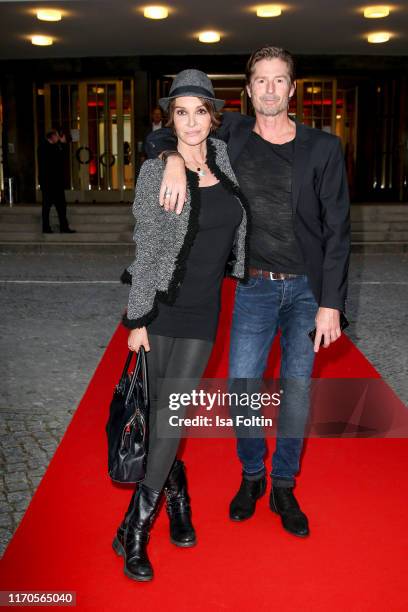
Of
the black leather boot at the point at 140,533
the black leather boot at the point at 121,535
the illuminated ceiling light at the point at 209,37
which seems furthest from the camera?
the illuminated ceiling light at the point at 209,37

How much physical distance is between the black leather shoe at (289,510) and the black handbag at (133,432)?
0.74 m

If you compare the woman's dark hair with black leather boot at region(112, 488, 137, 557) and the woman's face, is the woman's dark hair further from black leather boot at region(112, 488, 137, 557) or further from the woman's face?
black leather boot at region(112, 488, 137, 557)

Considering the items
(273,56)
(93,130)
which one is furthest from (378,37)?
(273,56)

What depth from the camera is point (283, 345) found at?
9.66ft

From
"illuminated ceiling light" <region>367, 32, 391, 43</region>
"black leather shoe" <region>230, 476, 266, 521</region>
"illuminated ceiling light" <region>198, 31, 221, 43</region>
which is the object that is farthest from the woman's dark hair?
"illuminated ceiling light" <region>367, 32, 391, 43</region>

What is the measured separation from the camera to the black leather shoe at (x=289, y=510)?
9.33 feet

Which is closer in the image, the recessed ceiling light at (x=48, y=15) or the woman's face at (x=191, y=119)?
the woman's face at (x=191, y=119)

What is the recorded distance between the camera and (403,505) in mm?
3098

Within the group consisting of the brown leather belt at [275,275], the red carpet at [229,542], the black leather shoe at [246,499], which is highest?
the brown leather belt at [275,275]

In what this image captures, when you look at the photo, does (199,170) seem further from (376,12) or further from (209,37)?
(209,37)

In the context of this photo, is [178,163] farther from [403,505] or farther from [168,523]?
[403,505]

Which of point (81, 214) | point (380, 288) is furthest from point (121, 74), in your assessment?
point (380, 288)

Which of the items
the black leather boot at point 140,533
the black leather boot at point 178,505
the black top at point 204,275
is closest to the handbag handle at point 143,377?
the black top at point 204,275

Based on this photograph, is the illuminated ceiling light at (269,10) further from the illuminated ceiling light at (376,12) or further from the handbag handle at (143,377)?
the handbag handle at (143,377)
